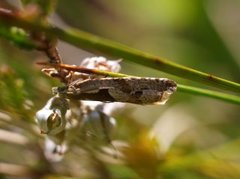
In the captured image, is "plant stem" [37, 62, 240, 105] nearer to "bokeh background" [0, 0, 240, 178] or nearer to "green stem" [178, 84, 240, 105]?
"green stem" [178, 84, 240, 105]

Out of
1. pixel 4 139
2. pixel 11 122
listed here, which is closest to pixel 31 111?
pixel 11 122

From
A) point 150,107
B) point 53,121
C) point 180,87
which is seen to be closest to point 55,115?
point 53,121

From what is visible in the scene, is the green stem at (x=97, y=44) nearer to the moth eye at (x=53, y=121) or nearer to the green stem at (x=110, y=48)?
the green stem at (x=110, y=48)

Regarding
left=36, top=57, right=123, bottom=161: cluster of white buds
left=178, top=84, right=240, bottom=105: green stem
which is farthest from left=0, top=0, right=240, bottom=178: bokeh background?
left=178, top=84, right=240, bottom=105: green stem

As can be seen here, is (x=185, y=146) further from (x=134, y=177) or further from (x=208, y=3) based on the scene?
(x=208, y=3)

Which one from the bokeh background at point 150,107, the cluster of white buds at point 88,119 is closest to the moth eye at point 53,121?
the cluster of white buds at point 88,119

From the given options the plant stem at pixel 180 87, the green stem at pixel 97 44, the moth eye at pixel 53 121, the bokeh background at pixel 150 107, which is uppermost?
the bokeh background at pixel 150 107

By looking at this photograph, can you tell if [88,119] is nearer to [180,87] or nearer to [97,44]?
[180,87]
